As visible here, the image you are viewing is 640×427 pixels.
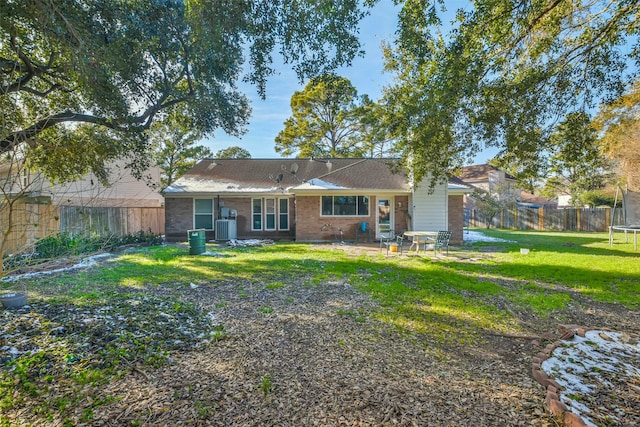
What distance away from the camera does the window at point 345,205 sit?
52.4 ft

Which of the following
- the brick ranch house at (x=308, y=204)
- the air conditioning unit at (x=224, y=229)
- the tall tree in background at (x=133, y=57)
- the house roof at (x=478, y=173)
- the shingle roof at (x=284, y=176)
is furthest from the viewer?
the house roof at (x=478, y=173)

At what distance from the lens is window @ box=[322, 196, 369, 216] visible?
15984 mm

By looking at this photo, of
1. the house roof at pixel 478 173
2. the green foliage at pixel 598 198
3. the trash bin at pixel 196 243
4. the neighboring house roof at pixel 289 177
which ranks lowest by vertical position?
the trash bin at pixel 196 243

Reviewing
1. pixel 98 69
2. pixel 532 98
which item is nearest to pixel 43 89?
pixel 98 69

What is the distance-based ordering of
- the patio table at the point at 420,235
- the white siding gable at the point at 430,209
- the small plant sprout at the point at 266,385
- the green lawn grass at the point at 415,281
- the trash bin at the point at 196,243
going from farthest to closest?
the white siding gable at the point at 430,209, the patio table at the point at 420,235, the trash bin at the point at 196,243, the green lawn grass at the point at 415,281, the small plant sprout at the point at 266,385

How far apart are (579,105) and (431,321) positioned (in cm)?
560

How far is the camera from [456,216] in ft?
51.3

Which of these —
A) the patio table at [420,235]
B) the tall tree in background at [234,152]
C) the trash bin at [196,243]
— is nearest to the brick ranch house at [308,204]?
the patio table at [420,235]

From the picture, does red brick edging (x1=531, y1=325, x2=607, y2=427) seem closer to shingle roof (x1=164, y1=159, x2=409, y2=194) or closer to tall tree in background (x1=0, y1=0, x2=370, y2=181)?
tall tree in background (x1=0, y1=0, x2=370, y2=181)

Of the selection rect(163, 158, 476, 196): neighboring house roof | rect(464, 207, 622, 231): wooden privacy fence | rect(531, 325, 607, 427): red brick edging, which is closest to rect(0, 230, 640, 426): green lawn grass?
rect(531, 325, 607, 427): red brick edging

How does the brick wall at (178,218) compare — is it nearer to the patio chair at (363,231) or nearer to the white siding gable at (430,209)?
the patio chair at (363,231)

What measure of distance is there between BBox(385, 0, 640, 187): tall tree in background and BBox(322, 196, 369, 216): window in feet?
27.5

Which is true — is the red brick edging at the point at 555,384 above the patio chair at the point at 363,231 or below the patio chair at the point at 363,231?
below

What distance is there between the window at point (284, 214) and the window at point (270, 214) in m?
0.32
